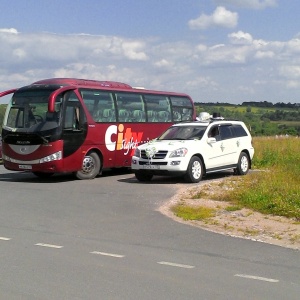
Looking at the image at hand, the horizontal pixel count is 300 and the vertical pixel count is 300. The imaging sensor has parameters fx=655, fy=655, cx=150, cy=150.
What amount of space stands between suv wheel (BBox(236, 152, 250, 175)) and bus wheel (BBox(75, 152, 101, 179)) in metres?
4.64

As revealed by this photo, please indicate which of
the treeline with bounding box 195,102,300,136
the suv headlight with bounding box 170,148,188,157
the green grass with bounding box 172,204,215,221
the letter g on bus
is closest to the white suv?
the suv headlight with bounding box 170,148,188,157

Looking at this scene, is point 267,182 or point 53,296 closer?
point 53,296

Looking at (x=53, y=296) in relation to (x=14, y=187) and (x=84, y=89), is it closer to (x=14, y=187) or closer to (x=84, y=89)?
(x=14, y=187)

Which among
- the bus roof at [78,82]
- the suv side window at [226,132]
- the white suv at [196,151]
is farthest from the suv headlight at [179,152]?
the bus roof at [78,82]

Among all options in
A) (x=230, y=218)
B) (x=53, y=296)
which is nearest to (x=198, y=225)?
(x=230, y=218)

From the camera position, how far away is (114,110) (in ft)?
74.1

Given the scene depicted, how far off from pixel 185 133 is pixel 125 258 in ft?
38.6

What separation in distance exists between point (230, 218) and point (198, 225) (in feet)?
3.00

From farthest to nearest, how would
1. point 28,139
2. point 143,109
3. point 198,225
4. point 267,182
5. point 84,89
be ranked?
1. point 143,109
2. point 84,89
3. point 28,139
4. point 267,182
5. point 198,225

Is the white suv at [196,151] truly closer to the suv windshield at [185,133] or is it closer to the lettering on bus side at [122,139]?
the suv windshield at [185,133]

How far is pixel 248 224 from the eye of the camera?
12.0 meters

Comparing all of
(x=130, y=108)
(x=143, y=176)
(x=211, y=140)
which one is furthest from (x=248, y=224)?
(x=130, y=108)

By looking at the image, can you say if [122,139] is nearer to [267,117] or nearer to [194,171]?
[194,171]

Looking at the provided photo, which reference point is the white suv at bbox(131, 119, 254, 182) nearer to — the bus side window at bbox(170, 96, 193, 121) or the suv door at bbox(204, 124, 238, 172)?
the suv door at bbox(204, 124, 238, 172)
